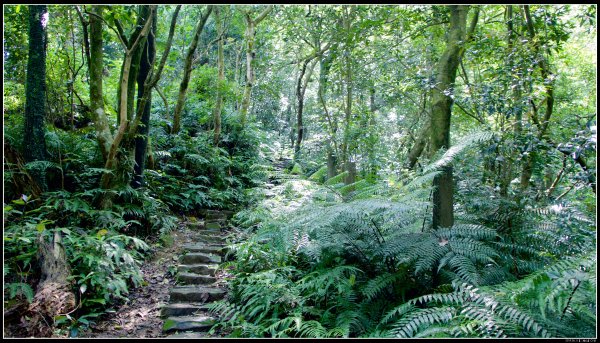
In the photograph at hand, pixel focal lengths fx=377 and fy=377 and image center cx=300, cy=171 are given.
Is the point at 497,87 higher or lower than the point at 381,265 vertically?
higher

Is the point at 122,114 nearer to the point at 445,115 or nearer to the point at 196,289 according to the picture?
the point at 196,289

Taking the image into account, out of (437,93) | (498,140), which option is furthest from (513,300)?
(437,93)

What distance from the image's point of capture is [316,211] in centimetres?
394

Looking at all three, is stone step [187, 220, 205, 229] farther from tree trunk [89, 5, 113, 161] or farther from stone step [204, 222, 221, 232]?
tree trunk [89, 5, 113, 161]

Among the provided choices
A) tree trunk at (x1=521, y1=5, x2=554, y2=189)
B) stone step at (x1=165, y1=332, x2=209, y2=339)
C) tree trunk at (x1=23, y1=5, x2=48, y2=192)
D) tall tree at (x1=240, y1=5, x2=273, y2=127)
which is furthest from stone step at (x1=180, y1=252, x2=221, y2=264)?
tall tree at (x1=240, y1=5, x2=273, y2=127)

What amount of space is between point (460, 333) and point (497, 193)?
2.42 metres

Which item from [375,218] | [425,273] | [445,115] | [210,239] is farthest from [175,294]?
[445,115]

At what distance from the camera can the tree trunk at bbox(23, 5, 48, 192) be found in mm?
5953

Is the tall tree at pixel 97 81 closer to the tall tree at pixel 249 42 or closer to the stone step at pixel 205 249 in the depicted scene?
the stone step at pixel 205 249

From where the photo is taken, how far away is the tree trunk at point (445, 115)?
3693 millimetres

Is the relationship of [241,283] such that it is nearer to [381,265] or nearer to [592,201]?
[381,265]

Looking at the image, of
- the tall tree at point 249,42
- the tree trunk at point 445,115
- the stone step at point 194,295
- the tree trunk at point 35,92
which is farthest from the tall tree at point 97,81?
the tall tree at point 249,42

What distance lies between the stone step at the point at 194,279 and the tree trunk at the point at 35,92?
106 inches

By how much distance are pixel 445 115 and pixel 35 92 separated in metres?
6.12
